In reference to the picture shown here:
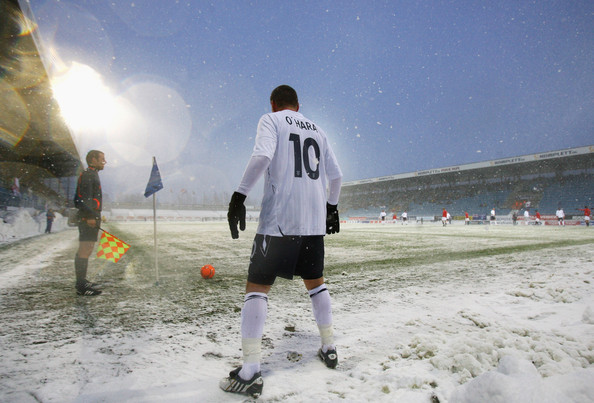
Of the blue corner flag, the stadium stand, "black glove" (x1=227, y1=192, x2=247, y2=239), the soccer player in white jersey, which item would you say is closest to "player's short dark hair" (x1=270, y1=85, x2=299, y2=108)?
the soccer player in white jersey

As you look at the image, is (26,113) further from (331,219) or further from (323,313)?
(323,313)

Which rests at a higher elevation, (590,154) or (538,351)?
(590,154)

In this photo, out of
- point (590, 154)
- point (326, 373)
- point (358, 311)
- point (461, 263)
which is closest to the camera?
point (326, 373)

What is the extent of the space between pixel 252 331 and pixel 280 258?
0.47m

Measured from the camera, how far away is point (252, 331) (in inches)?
69.0

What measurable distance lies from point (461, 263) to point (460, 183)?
163ft

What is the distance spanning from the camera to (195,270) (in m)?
5.46

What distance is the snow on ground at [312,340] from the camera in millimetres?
1565

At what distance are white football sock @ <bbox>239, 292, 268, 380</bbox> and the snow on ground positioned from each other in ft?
0.50

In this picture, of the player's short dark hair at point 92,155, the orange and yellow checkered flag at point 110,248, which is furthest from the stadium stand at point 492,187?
the player's short dark hair at point 92,155

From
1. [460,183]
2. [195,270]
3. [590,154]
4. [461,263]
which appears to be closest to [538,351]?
[461,263]

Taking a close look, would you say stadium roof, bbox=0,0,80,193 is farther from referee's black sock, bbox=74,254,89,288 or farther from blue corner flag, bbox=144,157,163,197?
referee's black sock, bbox=74,254,89,288

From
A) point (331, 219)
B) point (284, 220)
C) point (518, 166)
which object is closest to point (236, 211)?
point (284, 220)

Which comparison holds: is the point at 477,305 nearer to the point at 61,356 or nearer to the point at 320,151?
the point at 320,151
